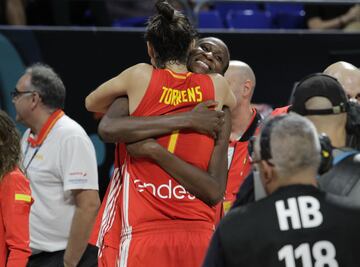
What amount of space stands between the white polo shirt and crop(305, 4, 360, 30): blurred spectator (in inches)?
176

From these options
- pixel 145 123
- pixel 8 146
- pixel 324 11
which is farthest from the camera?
pixel 324 11

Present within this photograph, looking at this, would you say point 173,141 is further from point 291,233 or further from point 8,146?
point 291,233

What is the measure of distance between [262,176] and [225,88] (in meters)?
1.23

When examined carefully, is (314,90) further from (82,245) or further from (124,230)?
(82,245)

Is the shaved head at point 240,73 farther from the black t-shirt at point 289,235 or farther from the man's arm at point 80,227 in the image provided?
the black t-shirt at point 289,235

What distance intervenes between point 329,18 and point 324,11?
10 cm

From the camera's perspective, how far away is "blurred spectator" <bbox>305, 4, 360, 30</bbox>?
391 inches

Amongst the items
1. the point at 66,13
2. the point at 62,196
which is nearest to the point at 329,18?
the point at 66,13

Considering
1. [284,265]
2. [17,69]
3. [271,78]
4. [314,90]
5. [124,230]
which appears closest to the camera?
[284,265]

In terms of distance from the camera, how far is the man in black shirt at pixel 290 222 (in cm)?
335

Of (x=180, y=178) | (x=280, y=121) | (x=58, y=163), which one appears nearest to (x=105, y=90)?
(x=180, y=178)

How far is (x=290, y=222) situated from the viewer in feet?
11.0

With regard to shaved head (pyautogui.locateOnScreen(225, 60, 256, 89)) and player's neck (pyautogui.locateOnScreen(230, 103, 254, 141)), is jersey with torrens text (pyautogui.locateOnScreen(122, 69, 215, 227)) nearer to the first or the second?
player's neck (pyautogui.locateOnScreen(230, 103, 254, 141))

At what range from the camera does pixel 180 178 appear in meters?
4.44
